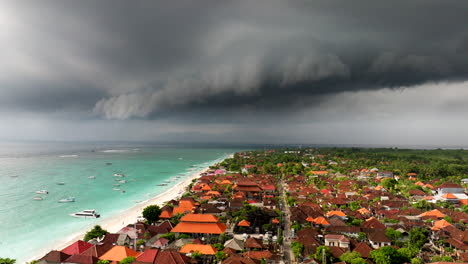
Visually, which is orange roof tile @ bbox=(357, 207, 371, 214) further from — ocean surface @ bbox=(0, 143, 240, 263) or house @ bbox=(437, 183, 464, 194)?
ocean surface @ bbox=(0, 143, 240, 263)

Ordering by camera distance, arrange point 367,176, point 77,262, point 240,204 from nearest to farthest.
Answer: point 77,262 < point 240,204 < point 367,176

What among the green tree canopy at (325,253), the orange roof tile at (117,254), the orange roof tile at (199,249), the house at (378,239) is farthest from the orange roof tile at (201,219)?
the house at (378,239)

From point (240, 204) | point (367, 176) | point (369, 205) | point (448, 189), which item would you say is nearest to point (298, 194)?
point (369, 205)

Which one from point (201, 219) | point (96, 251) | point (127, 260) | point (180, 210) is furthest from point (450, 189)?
point (96, 251)

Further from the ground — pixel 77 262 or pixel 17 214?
pixel 77 262

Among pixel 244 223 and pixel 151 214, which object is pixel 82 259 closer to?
pixel 151 214

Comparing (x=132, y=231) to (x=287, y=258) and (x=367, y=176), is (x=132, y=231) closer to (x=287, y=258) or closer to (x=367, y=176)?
(x=287, y=258)
